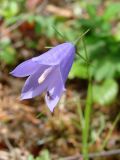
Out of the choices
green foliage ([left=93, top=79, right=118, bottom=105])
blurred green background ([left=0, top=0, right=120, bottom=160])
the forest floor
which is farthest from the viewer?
Answer: green foliage ([left=93, top=79, right=118, bottom=105])

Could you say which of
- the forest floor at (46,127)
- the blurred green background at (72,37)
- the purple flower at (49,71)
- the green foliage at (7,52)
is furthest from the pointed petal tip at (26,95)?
the green foliage at (7,52)

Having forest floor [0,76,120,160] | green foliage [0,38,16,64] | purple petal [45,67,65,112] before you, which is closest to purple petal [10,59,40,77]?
purple petal [45,67,65,112]

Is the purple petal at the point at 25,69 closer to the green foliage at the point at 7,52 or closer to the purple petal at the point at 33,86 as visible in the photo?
the purple petal at the point at 33,86

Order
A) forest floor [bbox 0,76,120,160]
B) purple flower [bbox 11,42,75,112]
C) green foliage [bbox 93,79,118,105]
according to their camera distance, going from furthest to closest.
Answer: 1. green foliage [bbox 93,79,118,105]
2. forest floor [bbox 0,76,120,160]
3. purple flower [bbox 11,42,75,112]

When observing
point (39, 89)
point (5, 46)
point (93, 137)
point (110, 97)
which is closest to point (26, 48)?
point (5, 46)

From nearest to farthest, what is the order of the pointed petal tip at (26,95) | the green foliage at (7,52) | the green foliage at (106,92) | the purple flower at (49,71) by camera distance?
the purple flower at (49,71) < the pointed petal tip at (26,95) < the green foliage at (106,92) < the green foliage at (7,52)

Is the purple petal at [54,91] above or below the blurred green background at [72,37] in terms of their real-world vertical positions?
above

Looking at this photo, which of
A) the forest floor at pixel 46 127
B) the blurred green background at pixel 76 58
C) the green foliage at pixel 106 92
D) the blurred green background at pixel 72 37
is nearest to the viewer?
the forest floor at pixel 46 127

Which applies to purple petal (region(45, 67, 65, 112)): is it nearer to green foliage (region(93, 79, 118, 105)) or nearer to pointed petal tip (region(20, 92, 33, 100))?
pointed petal tip (region(20, 92, 33, 100))
